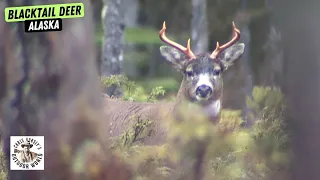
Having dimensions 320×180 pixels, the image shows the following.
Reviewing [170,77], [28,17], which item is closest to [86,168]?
[170,77]

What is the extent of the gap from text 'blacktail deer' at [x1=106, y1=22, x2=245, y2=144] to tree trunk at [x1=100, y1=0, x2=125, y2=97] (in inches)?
8.1

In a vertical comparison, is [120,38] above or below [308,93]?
above

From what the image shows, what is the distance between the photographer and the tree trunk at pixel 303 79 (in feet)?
13.4

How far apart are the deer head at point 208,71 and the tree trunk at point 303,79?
0.39m

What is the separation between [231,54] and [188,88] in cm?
43

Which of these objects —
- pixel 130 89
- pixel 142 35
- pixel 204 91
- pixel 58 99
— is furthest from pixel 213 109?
pixel 58 99

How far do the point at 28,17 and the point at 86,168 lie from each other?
1363 millimetres

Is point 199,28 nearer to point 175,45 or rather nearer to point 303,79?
point 175,45

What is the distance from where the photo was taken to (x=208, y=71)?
167 inches

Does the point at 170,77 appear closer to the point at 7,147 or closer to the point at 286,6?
the point at 286,6

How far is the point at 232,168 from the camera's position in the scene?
13.8 ft

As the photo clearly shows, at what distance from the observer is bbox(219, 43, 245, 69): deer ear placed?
13.9 feet

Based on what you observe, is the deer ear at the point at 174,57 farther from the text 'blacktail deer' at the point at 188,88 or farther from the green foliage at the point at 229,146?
the green foliage at the point at 229,146


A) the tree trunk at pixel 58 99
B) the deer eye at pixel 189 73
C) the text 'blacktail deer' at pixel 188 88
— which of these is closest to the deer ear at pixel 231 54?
the text 'blacktail deer' at pixel 188 88
